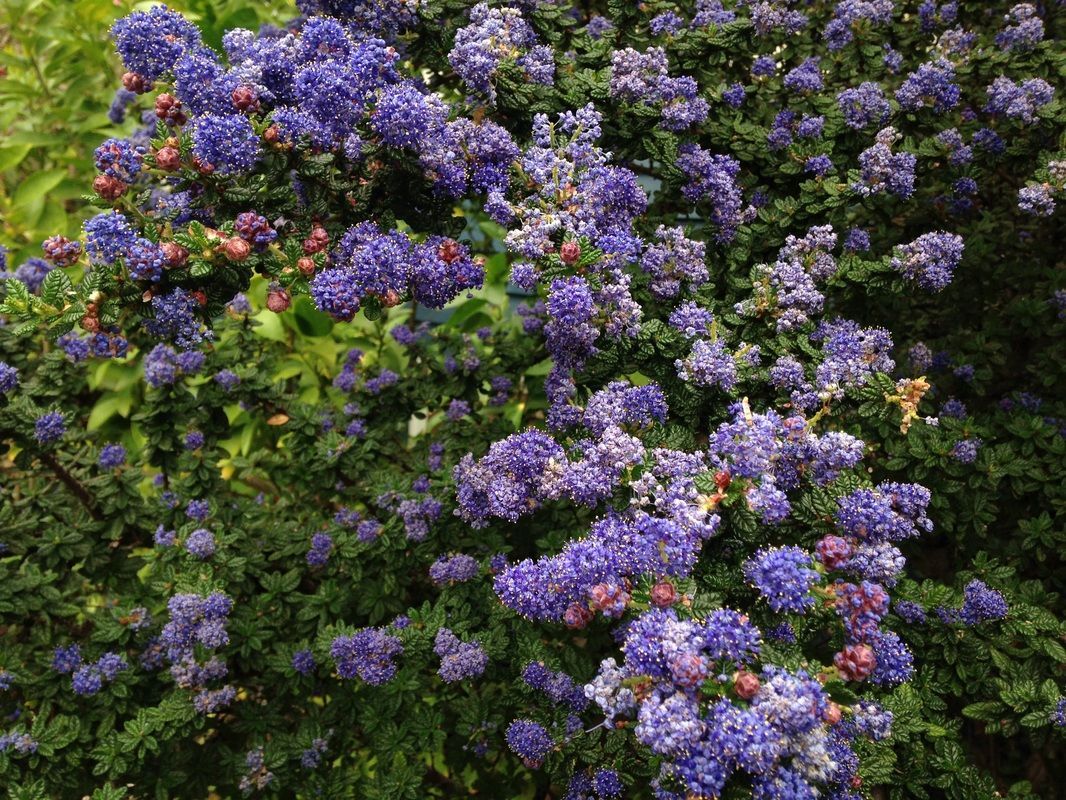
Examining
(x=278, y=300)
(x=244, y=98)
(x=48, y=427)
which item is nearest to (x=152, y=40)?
(x=244, y=98)

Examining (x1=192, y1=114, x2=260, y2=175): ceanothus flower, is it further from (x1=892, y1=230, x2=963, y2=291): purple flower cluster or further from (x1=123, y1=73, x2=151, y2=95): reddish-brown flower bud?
(x1=892, y1=230, x2=963, y2=291): purple flower cluster

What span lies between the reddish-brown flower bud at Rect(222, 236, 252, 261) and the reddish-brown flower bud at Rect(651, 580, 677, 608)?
4.48 feet

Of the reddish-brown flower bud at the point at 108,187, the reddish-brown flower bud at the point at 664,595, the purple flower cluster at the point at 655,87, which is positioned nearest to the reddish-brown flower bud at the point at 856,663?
the reddish-brown flower bud at the point at 664,595

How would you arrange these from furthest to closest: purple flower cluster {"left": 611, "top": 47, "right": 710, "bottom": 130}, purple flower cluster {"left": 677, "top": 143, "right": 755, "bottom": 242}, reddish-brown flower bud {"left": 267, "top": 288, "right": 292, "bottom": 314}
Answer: purple flower cluster {"left": 677, "top": 143, "right": 755, "bottom": 242}, purple flower cluster {"left": 611, "top": 47, "right": 710, "bottom": 130}, reddish-brown flower bud {"left": 267, "top": 288, "right": 292, "bottom": 314}

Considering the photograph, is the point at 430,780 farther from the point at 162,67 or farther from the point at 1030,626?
the point at 162,67

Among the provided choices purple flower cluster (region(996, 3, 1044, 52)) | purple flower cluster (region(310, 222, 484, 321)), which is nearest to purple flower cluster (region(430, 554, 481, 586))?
purple flower cluster (region(310, 222, 484, 321))

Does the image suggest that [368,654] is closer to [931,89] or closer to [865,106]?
[865,106]

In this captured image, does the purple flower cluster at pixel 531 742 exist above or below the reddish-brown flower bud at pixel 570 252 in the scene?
below

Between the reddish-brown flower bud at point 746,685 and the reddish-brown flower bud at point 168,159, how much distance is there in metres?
1.93

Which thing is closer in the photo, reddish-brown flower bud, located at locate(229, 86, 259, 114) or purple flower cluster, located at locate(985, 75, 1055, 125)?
reddish-brown flower bud, located at locate(229, 86, 259, 114)

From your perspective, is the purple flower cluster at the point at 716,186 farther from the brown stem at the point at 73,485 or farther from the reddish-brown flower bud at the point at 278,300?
the brown stem at the point at 73,485

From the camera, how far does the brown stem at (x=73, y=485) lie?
336 centimetres

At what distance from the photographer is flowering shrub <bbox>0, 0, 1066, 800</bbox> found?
2.10 meters

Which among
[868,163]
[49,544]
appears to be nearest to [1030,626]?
[868,163]
